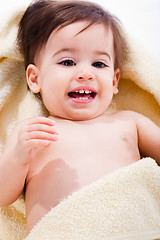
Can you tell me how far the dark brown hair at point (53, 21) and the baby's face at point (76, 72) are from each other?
0.03 m

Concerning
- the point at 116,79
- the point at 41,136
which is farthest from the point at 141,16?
the point at 41,136

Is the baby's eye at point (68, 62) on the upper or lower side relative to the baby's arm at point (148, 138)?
upper

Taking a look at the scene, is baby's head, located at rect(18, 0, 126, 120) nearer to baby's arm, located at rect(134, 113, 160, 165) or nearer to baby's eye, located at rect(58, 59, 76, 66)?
baby's eye, located at rect(58, 59, 76, 66)

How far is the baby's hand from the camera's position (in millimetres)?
757

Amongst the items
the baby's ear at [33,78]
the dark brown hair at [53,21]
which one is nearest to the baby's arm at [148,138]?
the dark brown hair at [53,21]

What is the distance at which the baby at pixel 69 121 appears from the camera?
835 mm

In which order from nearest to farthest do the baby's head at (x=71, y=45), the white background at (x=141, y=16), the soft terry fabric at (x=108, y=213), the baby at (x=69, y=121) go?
the soft terry fabric at (x=108, y=213)
the baby at (x=69, y=121)
the baby's head at (x=71, y=45)
the white background at (x=141, y=16)

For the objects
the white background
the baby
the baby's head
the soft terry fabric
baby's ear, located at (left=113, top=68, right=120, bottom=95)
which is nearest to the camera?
the soft terry fabric

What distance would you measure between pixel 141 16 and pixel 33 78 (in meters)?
0.71

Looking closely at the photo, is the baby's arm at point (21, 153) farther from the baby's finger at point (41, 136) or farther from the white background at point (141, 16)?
the white background at point (141, 16)

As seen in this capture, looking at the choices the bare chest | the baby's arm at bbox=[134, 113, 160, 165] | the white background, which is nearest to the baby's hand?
the bare chest

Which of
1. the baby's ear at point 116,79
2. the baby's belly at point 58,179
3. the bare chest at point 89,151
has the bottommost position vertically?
the baby's belly at point 58,179

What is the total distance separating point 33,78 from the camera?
1036 millimetres

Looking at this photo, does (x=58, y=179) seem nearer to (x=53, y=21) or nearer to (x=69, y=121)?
(x=69, y=121)
